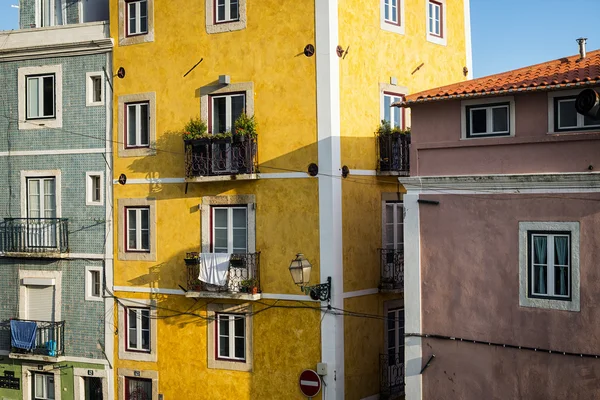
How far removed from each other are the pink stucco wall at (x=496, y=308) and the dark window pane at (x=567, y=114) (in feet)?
4.69

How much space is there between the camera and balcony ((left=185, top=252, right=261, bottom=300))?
24.0 m

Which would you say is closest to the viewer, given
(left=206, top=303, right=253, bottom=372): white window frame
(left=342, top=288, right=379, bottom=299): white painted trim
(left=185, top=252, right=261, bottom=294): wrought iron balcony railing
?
(left=342, top=288, right=379, bottom=299): white painted trim

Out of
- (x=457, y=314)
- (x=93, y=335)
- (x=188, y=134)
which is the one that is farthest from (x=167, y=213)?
(x=457, y=314)

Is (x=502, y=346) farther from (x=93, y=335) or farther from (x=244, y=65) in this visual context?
(x=93, y=335)

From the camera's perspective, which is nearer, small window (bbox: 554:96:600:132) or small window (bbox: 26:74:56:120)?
small window (bbox: 554:96:600:132)

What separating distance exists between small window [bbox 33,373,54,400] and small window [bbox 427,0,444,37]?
1536 cm

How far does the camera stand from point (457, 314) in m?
19.5

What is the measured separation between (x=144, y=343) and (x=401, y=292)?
744 centimetres

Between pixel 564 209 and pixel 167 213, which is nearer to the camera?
pixel 564 209

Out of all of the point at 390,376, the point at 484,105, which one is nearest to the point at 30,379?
the point at 390,376

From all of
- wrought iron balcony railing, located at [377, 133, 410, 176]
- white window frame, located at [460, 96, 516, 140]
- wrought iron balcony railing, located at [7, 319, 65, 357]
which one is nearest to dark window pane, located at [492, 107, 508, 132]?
white window frame, located at [460, 96, 516, 140]

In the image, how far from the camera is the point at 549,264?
18.4 meters

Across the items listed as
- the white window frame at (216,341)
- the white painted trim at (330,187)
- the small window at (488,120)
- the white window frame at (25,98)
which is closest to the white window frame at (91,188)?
the white window frame at (25,98)

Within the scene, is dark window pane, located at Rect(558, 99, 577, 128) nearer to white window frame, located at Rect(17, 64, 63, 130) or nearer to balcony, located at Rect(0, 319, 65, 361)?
white window frame, located at Rect(17, 64, 63, 130)
